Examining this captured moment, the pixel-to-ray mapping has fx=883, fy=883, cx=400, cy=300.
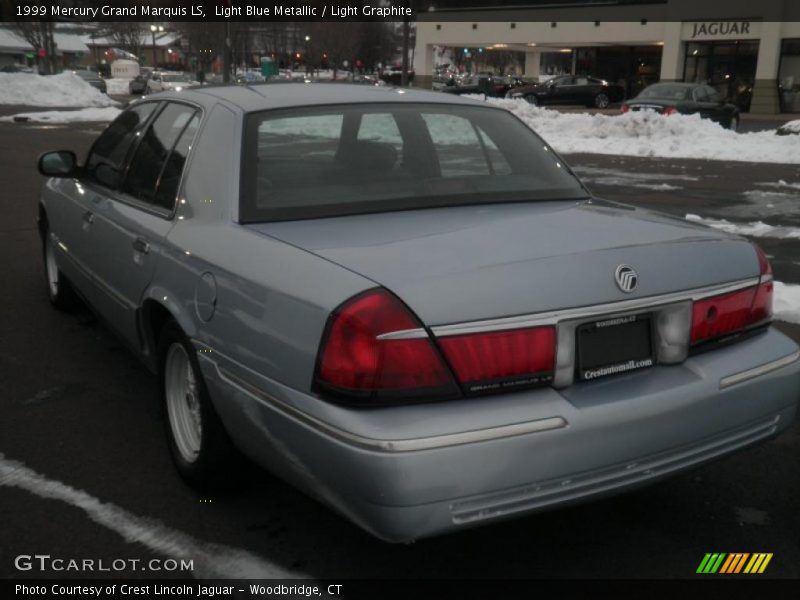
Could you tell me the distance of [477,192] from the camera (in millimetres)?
3547

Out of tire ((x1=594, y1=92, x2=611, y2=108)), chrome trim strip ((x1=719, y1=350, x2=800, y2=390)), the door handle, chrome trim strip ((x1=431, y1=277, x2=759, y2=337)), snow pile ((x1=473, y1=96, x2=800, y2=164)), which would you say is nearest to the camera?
chrome trim strip ((x1=431, y1=277, x2=759, y2=337))

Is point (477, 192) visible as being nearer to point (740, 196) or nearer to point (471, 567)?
point (471, 567)

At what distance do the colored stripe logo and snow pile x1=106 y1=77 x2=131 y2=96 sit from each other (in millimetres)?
59058

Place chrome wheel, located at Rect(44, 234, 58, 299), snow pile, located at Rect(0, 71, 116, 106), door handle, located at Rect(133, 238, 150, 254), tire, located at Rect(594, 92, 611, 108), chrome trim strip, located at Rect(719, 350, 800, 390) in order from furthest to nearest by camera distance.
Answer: tire, located at Rect(594, 92, 611, 108) → snow pile, located at Rect(0, 71, 116, 106) → chrome wheel, located at Rect(44, 234, 58, 299) → door handle, located at Rect(133, 238, 150, 254) → chrome trim strip, located at Rect(719, 350, 800, 390)

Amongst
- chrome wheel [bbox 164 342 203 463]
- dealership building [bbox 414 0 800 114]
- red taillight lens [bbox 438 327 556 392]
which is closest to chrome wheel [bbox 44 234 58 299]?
chrome wheel [bbox 164 342 203 463]

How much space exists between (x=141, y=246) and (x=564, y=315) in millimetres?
1963

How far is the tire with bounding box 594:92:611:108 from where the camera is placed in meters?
39.2

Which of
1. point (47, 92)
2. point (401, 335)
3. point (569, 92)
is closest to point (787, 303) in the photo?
point (401, 335)

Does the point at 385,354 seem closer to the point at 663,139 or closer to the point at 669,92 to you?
the point at 663,139

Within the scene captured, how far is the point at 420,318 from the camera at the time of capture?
2.49 metres

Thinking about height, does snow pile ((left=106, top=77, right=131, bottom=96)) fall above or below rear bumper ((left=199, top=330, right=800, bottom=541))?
below

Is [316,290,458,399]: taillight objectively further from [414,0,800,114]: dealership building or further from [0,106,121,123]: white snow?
[414,0,800,114]: dealership building

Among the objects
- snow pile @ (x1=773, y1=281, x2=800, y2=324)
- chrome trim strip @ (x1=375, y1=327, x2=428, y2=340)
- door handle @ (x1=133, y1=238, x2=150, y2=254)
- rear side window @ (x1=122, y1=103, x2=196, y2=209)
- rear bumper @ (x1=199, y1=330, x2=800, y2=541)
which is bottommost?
snow pile @ (x1=773, y1=281, x2=800, y2=324)

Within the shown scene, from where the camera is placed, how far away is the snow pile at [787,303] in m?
5.77
